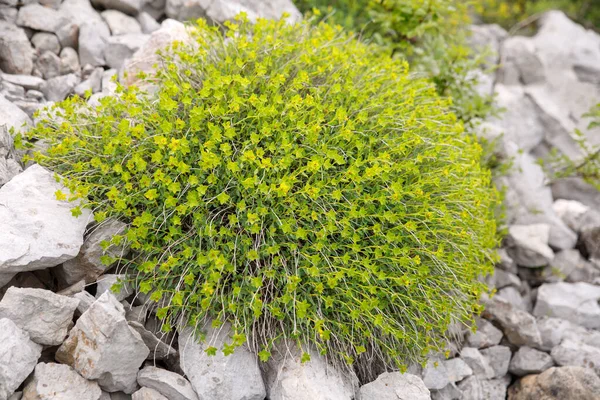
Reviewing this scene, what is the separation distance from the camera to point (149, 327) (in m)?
3.13

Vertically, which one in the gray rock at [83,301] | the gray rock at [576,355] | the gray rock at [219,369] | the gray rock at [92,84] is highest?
the gray rock at [92,84]

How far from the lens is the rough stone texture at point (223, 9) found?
476cm

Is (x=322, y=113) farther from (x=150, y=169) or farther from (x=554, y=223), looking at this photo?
(x=554, y=223)

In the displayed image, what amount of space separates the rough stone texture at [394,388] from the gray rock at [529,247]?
227cm

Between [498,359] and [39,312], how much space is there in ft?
10.6

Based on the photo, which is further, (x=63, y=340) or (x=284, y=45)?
(x=284, y=45)

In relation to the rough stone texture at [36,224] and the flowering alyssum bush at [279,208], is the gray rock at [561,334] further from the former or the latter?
the rough stone texture at [36,224]

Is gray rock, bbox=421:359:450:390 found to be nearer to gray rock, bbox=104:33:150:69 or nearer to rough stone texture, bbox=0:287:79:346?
rough stone texture, bbox=0:287:79:346

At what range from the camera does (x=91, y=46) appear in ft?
14.3

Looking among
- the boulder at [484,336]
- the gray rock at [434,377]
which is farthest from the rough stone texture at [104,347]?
the boulder at [484,336]

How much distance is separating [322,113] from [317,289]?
1.11 meters

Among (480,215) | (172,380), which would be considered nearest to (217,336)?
(172,380)

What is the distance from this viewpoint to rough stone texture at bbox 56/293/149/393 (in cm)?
267

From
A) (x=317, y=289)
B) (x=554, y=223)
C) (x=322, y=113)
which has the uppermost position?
(x=322, y=113)
